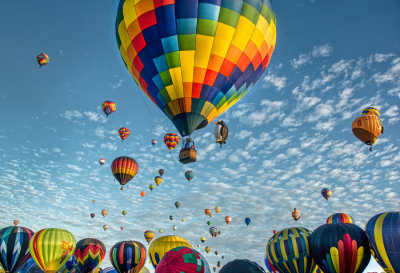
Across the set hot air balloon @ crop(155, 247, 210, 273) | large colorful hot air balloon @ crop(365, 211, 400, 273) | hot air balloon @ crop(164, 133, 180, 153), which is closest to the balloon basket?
hot air balloon @ crop(155, 247, 210, 273)

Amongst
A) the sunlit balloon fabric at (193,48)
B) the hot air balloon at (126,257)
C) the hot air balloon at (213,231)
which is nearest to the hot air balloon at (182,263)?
the sunlit balloon fabric at (193,48)

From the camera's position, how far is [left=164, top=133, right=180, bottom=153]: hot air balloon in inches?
971

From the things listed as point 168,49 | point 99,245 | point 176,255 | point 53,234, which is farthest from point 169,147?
point 176,255

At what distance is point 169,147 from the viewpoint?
24719mm

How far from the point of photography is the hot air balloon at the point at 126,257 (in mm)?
19594

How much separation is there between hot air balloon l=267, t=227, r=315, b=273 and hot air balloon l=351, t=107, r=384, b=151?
7853mm

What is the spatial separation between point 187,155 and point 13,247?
43.9 ft

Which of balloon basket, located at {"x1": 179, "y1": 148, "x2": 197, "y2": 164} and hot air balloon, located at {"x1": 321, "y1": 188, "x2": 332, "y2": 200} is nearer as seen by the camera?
balloon basket, located at {"x1": 179, "y1": 148, "x2": 197, "y2": 164}

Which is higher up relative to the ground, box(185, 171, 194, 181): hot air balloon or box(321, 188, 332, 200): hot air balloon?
box(185, 171, 194, 181): hot air balloon

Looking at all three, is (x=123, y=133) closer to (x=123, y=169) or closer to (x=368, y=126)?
(x=123, y=169)

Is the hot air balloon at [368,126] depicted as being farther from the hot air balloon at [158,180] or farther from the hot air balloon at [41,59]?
the hot air balloon at [41,59]

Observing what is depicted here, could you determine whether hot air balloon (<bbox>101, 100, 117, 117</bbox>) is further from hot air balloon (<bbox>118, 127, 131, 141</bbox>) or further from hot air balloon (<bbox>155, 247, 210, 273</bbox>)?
hot air balloon (<bbox>155, 247, 210, 273</bbox>)

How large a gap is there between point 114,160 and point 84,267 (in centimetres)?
929

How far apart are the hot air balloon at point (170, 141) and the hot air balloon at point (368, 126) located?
1390 centimetres
